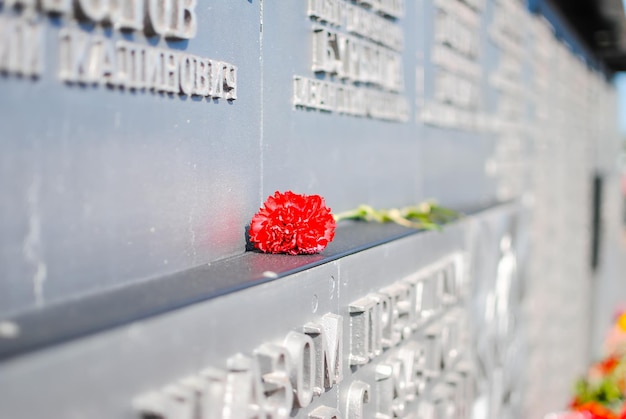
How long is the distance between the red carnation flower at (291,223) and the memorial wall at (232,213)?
0.06m

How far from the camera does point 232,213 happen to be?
1.91 m

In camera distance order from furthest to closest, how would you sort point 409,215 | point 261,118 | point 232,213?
point 409,215, point 261,118, point 232,213

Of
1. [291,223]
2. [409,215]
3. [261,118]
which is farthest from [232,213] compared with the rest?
[409,215]

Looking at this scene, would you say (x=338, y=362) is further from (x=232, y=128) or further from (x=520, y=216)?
(x=520, y=216)

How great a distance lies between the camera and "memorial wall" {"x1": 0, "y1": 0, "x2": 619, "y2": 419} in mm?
1244

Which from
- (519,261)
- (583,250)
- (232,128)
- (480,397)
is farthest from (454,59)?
(583,250)

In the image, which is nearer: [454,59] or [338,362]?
[338,362]

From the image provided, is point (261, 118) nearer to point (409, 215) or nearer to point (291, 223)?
point (291, 223)

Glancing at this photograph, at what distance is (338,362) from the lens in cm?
197

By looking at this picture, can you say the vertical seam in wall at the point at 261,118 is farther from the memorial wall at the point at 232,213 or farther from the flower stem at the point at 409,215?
the flower stem at the point at 409,215

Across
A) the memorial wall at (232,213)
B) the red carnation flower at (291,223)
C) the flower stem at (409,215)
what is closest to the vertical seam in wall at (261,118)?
the memorial wall at (232,213)

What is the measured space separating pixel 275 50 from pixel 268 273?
695 mm

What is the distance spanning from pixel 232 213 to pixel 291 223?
15 centimetres

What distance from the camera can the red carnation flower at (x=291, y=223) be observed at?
6.26 feet
